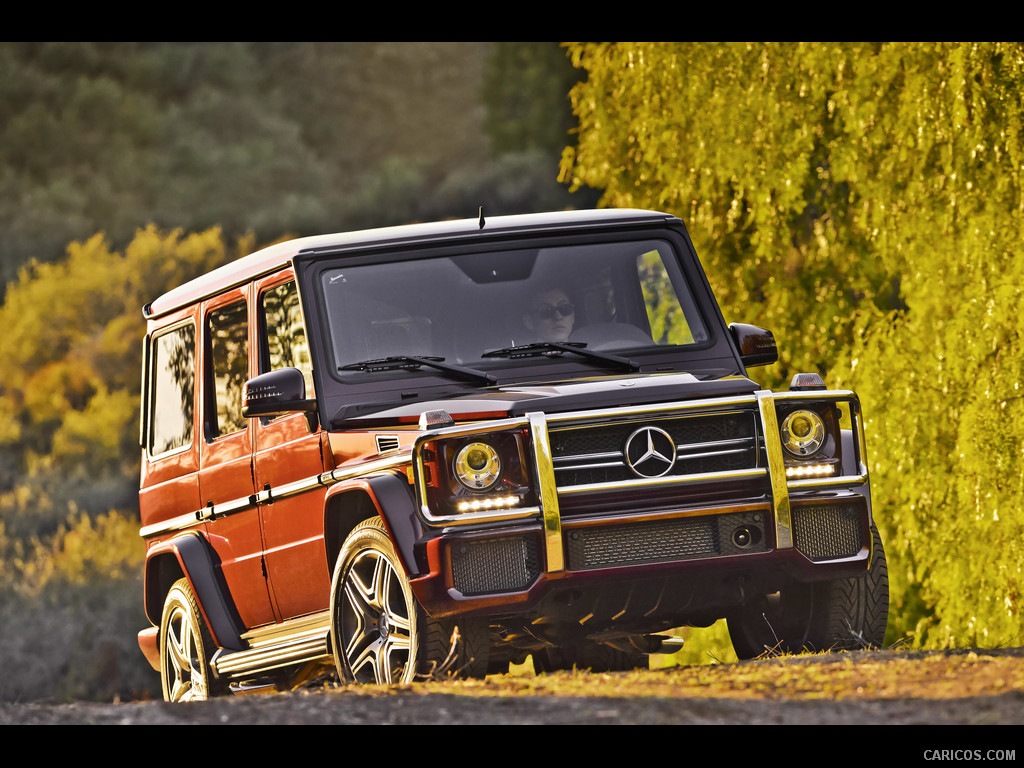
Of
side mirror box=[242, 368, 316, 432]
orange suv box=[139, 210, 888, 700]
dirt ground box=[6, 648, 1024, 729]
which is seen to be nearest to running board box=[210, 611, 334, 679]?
orange suv box=[139, 210, 888, 700]

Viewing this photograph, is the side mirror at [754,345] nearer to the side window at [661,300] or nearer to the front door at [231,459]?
the side window at [661,300]

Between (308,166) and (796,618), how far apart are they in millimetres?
53346

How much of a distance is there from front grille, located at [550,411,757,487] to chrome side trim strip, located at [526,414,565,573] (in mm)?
110

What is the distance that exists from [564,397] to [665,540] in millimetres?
755

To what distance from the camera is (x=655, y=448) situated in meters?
7.58

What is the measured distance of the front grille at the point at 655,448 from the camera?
7488 mm

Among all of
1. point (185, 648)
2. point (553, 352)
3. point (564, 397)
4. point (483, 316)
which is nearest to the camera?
point (564, 397)

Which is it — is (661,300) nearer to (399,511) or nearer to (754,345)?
(754,345)

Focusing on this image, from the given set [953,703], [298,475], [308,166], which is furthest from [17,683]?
[308,166]

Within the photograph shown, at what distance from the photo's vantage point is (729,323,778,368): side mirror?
29.4 feet

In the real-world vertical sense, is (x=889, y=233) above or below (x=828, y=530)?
above

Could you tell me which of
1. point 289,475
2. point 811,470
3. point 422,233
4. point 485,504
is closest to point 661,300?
point 422,233

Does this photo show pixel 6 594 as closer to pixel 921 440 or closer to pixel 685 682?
pixel 921 440

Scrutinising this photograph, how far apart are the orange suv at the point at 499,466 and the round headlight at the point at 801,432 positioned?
0.01m
